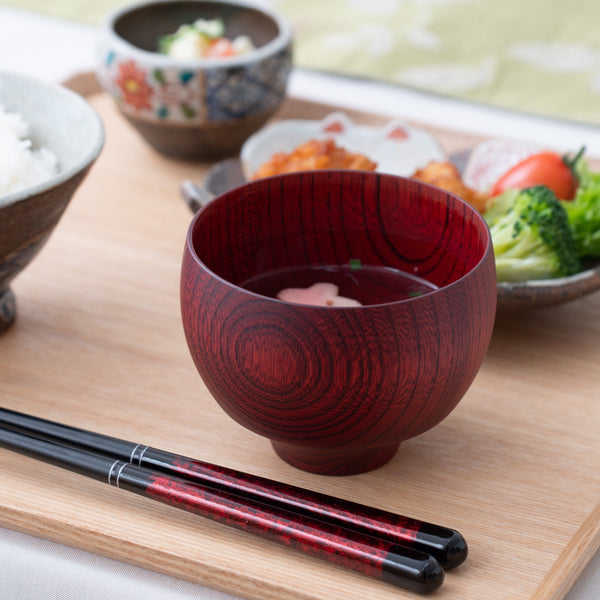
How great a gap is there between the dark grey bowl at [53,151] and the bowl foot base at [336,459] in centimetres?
32

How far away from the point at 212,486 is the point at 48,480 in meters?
0.16

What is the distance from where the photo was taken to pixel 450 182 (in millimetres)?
1069

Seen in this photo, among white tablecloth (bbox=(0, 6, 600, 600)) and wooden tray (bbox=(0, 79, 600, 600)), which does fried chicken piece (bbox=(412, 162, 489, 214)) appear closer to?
wooden tray (bbox=(0, 79, 600, 600))

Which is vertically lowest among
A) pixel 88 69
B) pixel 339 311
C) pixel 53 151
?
pixel 88 69

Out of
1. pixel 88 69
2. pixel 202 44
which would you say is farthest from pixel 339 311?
pixel 88 69

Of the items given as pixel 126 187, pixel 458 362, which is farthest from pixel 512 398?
pixel 126 187

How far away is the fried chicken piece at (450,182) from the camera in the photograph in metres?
1.07

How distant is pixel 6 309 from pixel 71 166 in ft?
0.57

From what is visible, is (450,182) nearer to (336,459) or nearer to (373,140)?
(373,140)

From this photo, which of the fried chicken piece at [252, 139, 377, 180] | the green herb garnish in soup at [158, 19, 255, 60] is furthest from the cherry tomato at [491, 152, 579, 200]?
the green herb garnish in soup at [158, 19, 255, 60]

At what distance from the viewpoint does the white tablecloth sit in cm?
74

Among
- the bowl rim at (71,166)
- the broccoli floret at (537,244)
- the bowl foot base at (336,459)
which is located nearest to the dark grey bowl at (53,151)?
the bowl rim at (71,166)

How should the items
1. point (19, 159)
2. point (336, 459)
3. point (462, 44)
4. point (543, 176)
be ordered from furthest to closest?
1. point (462, 44)
2. point (543, 176)
3. point (19, 159)
4. point (336, 459)

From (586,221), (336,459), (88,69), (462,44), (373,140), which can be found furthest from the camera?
(462,44)
